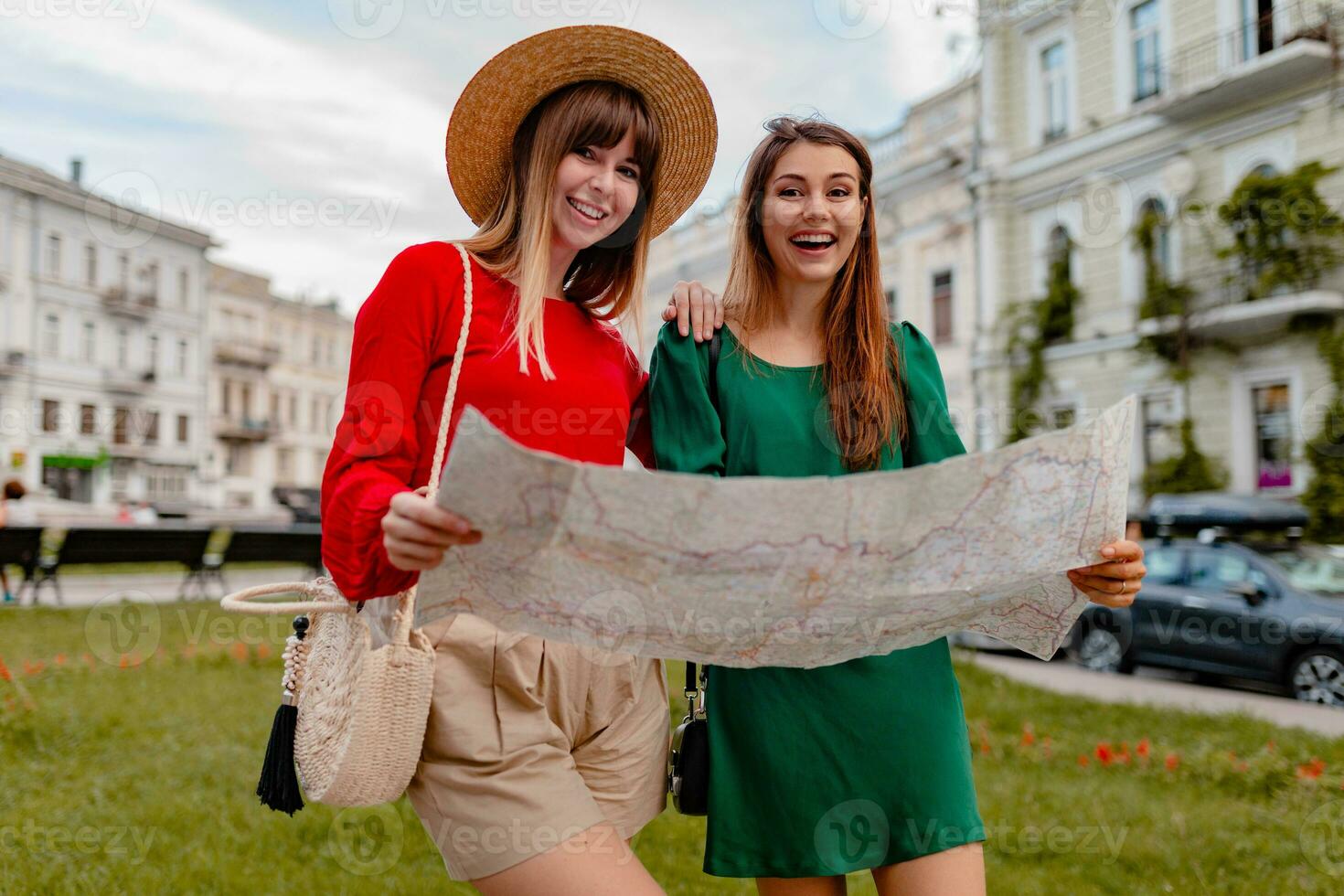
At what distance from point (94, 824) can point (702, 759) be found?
3.37 metres

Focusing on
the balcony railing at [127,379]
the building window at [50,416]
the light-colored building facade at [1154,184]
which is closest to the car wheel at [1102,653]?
the light-colored building facade at [1154,184]

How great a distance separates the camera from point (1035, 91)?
2017 centimetres

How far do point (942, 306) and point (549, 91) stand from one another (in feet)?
68.4

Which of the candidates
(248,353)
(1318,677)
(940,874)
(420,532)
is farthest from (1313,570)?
(248,353)

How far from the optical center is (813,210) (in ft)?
7.01

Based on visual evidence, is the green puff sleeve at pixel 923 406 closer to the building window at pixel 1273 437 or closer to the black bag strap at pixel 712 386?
the black bag strap at pixel 712 386

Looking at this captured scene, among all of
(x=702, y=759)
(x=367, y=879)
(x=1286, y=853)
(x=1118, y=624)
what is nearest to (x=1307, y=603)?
(x=1118, y=624)

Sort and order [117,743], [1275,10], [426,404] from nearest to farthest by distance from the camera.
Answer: [426,404]
[117,743]
[1275,10]

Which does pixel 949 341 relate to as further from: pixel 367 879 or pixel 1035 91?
pixel 367 879

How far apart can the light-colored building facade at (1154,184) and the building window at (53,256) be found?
33065mm

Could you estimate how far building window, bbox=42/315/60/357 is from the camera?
38.6 metres

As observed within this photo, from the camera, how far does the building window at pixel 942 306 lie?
71.4ft

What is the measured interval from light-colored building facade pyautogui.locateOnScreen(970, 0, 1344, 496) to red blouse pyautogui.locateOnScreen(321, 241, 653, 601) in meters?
15.5

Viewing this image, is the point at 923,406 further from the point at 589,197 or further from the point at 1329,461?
the point at 1329,461
